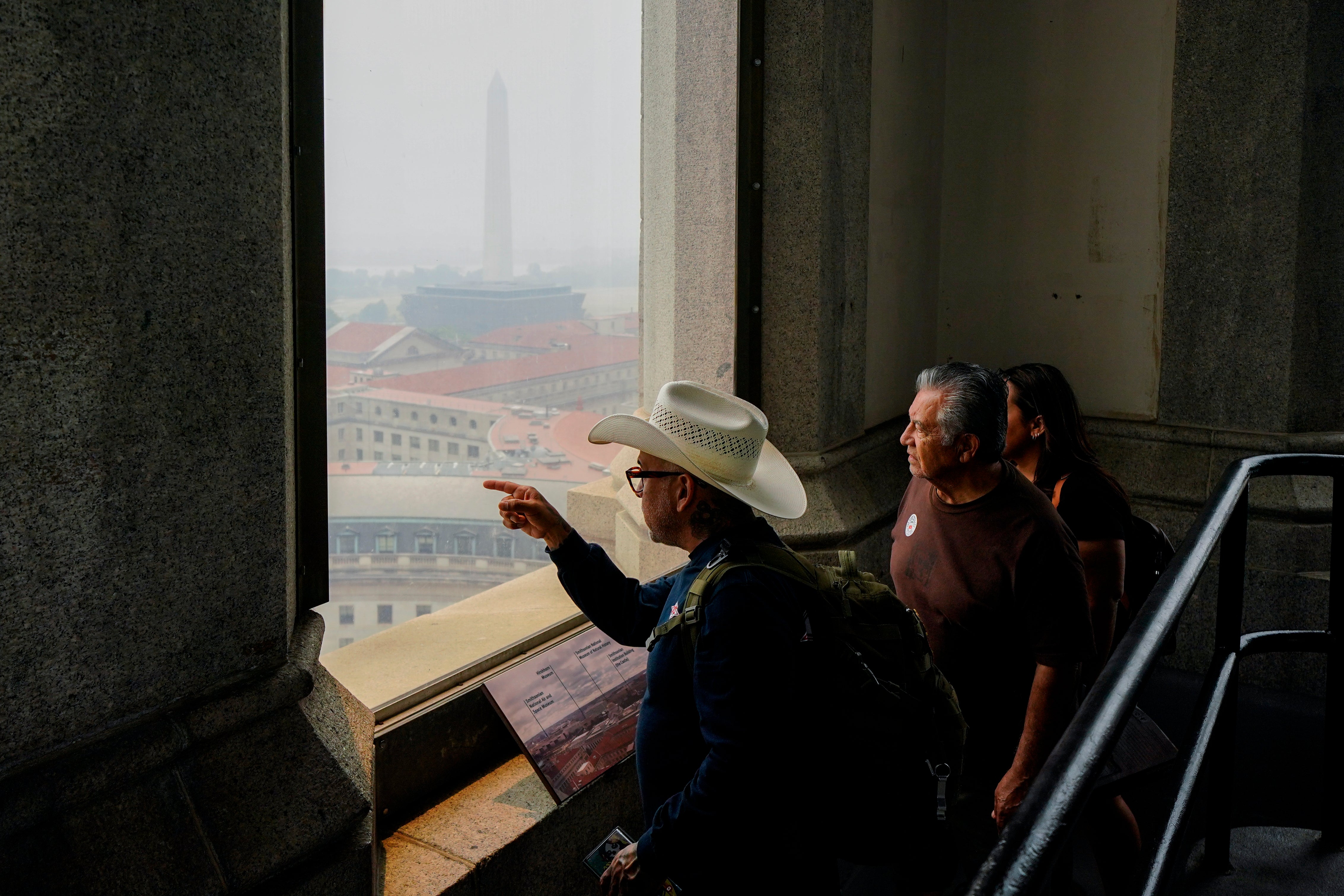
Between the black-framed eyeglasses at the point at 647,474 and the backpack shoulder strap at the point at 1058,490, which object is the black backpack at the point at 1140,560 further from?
the black-framed eyeglasses at the point at 647,474

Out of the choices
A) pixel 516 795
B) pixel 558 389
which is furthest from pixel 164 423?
pixel 558 389

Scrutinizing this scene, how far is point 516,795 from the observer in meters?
2.94

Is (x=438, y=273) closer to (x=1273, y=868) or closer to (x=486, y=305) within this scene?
(x=486, y=305)

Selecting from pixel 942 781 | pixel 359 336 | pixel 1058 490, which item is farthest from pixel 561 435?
pixel 942 781

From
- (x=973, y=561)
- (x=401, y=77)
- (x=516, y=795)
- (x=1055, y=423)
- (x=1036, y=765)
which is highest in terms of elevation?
(x=401, y=77)

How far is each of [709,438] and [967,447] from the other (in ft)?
3.00

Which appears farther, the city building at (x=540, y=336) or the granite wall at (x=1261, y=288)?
the granite wall at (x=1261, y=288)

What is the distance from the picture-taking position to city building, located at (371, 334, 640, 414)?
3.00 meters

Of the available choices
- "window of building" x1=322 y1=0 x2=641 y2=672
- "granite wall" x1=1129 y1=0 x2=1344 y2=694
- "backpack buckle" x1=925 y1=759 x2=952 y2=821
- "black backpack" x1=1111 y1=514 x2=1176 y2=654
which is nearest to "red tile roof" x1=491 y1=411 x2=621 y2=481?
"window of building" x1=322 y1=0 x2=641 y2=672

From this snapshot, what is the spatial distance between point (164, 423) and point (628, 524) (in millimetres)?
2362

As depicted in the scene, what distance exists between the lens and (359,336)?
8.79ft

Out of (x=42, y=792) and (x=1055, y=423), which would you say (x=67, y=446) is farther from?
(x=1055, y=423)

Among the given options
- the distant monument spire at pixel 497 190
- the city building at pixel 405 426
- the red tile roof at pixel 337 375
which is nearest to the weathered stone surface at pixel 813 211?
the distant monument spire at pixel 497 190

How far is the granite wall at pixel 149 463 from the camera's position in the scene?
1609mm
